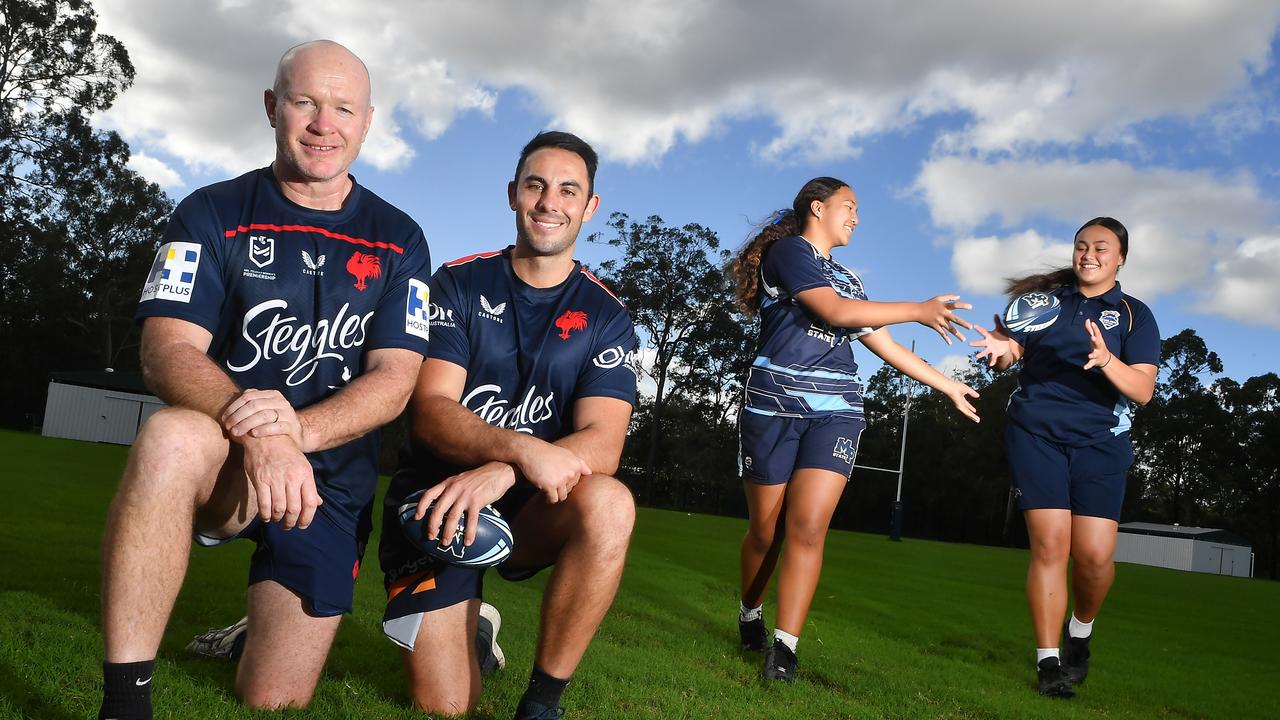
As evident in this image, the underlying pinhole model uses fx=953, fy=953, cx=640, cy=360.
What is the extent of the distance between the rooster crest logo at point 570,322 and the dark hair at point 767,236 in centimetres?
198

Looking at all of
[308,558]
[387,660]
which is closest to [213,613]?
[387,660]

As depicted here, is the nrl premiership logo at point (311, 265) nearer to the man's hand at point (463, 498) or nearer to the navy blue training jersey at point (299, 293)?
the navy blue training jersey at point (299, 293)

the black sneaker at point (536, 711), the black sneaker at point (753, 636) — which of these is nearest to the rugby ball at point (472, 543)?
the black sneaker at point (536, 711)

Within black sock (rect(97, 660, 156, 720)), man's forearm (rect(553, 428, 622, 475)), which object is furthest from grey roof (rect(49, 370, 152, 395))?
→ black sock (rect(97, 660, 156, 720))

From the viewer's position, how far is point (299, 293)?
2908 millimetres

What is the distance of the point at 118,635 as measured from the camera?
6.95 ft

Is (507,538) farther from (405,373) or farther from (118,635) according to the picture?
(118,635)

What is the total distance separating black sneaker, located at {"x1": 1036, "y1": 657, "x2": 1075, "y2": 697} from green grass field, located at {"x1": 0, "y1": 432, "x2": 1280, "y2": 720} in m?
0.13

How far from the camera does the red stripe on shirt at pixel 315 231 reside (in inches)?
114

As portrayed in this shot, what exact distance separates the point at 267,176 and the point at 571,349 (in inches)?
44.4

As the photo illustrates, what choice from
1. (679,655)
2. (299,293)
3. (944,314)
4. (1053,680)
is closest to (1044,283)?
(944,314)

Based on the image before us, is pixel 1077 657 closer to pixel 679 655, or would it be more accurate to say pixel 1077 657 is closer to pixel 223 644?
pixel 679 655

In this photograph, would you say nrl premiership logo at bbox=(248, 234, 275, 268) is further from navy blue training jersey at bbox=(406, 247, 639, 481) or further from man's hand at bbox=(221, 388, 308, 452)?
man's hand at bbox=(221, 388, 308, 452)

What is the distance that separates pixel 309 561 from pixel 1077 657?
4.00m
